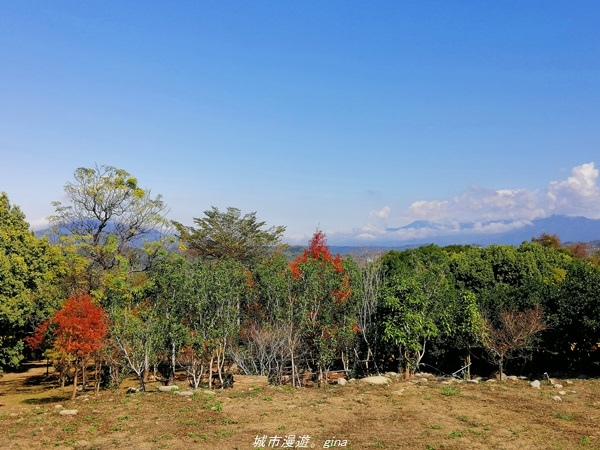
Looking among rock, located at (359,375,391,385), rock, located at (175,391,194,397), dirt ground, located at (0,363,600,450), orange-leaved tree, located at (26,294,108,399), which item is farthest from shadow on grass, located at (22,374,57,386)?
rock, located at (359,375,391,385)

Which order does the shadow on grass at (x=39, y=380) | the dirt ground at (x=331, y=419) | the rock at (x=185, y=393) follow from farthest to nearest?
the shadow on grass at (x=39, y=380) < the rock at (x=185, y=393) < the dirt ground at (x=331, y=419)

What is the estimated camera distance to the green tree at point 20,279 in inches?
1091

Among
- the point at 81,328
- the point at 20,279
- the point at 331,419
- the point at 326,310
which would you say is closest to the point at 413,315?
the point at 326,310

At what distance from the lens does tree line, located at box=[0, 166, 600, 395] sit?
25.8m

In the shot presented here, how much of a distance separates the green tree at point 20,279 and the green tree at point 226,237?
70.9 ft

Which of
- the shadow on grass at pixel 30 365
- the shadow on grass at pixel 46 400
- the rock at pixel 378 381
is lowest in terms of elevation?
the shadow on grass at pixel 30 365

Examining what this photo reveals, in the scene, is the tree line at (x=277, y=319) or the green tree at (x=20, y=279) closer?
the tree line at (x=277, y=319)

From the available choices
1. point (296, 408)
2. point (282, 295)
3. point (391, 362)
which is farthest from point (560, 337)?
point (296, 408)

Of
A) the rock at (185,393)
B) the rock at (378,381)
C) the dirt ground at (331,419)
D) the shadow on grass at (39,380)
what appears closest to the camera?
the dirt ground at (331,419)

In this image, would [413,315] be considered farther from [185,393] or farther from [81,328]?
[81,328]

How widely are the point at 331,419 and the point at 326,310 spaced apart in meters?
12.5

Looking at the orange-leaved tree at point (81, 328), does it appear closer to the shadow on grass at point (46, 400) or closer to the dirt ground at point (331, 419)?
the shadow on grass at point (46, 400)

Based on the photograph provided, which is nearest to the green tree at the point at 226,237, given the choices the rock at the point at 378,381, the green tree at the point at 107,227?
the green tree at the point at 107,227

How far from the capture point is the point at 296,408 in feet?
59.6
